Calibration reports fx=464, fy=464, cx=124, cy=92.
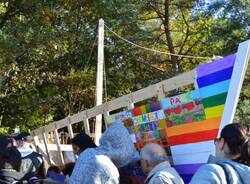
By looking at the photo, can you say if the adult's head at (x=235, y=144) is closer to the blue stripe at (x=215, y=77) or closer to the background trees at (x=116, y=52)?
the blue stripe at (x=215, y=77)

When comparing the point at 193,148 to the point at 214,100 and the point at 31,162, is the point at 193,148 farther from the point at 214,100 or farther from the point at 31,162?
the point at 31,162

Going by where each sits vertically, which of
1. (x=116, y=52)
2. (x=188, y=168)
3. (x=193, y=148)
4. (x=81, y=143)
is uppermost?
(x=116, y=52)

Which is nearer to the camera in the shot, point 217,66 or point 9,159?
point 9,159

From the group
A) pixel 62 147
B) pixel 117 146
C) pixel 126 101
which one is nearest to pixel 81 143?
pixel 117 146

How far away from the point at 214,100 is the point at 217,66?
308 mm

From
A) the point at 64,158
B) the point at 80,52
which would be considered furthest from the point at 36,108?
the point at 64,158

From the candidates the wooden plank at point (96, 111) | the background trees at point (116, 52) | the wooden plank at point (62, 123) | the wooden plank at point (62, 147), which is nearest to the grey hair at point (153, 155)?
the wooden plank at point (96, 111)

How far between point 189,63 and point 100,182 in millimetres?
18049

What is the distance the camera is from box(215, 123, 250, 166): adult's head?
2645 millimetres

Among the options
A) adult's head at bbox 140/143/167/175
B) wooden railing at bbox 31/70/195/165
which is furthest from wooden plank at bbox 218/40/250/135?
adult's head at bbox 140/143/167/175

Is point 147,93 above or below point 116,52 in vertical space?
below

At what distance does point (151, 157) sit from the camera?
340 centimetres

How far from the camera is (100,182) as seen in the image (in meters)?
3.74

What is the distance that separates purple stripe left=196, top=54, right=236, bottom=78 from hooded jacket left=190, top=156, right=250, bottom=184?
1.69 meters
